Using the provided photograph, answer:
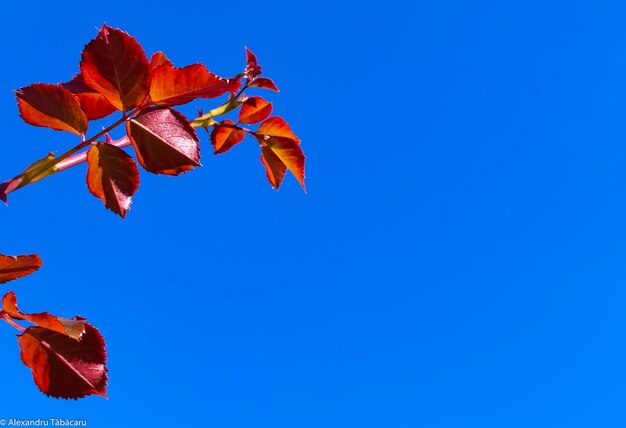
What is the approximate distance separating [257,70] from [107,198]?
0.40m

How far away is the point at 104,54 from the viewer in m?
0.92

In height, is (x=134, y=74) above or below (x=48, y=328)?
above

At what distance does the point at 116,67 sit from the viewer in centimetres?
92

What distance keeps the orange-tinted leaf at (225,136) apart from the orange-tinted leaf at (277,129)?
0.20 feet

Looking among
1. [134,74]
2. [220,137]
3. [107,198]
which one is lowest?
[107,198]

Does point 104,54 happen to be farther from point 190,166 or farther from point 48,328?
point 48,328

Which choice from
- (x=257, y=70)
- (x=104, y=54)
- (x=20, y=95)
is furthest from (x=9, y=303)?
(x=257, y=70)

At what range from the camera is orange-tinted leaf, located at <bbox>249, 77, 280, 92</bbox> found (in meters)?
1.26

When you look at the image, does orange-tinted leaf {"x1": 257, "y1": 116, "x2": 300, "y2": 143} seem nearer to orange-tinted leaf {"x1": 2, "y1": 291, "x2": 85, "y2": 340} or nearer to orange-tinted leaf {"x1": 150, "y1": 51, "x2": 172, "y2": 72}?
orange-tinted leaf {"x1": 150, "y1": 51, "x2": 172, "y2": 72}

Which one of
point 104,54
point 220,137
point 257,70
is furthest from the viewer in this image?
point 220,137

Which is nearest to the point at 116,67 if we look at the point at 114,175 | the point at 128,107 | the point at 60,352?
the point at 128,107

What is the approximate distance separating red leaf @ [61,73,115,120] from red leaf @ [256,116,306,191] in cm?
40

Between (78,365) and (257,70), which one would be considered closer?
(78,365)

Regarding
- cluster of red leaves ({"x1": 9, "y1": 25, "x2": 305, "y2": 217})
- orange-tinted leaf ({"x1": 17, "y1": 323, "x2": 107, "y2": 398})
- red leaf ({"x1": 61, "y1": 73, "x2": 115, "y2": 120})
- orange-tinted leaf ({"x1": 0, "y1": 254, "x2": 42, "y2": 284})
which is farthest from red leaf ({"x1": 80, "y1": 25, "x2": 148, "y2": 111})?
orange-tinted leaf ({"x1": 17, "y1": 323, "x2": 107, "y2": 398})
